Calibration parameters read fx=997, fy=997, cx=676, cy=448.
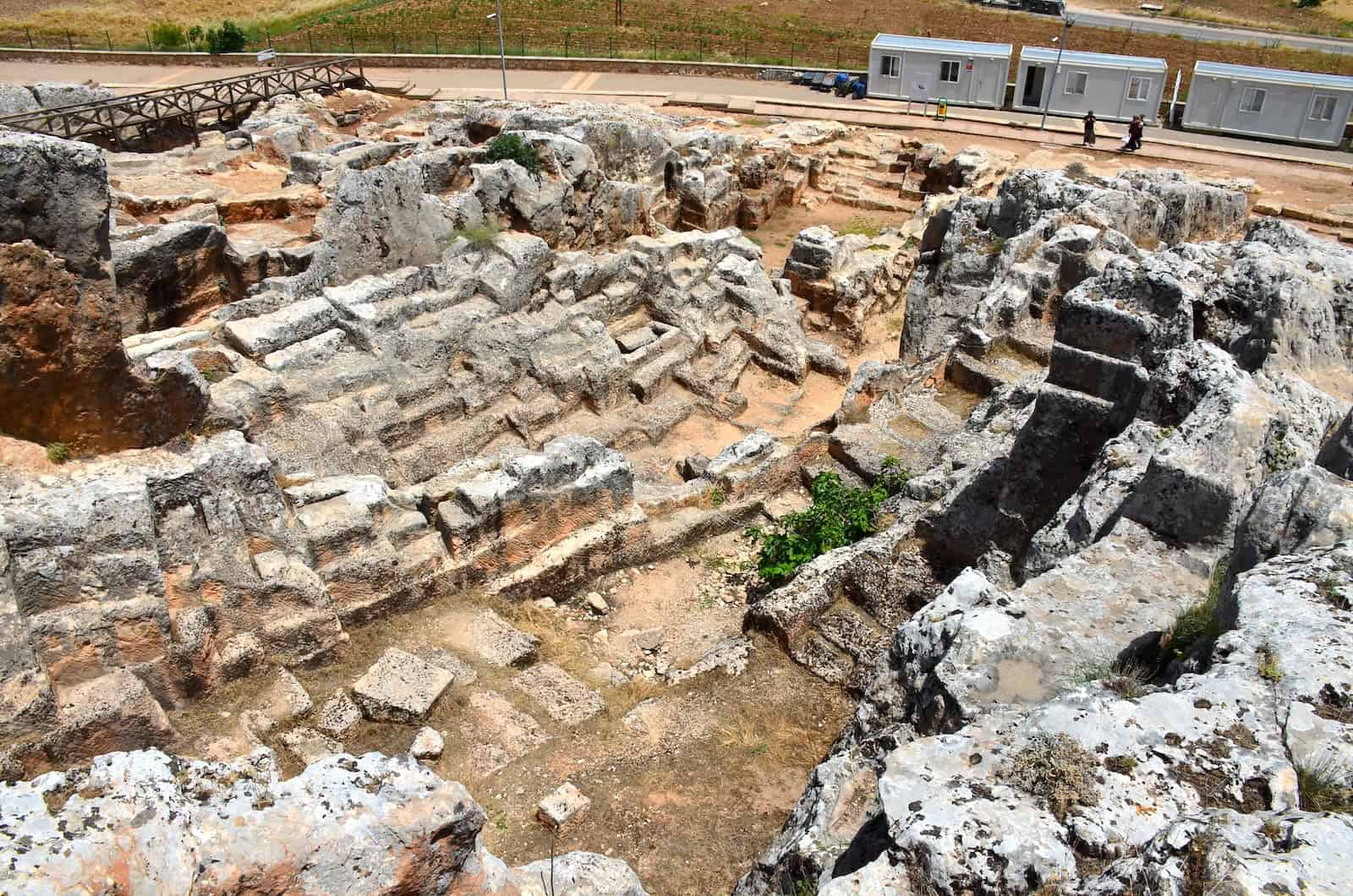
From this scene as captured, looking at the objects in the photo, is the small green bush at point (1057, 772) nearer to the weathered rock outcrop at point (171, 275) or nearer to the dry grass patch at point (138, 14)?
the weathered rock outcrop at point (171, 275)

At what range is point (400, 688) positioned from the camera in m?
7.92

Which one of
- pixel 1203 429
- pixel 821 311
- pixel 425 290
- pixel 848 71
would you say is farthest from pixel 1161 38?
pixel 1203 429

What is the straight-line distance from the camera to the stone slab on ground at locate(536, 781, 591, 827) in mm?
6793

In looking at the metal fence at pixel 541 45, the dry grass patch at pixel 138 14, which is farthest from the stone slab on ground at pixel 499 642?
the dry grass patch at pixel 138 14

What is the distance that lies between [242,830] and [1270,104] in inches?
1320

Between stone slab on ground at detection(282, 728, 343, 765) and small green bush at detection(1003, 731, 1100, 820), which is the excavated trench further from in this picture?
small green bush at detection(1003, 731, 1100, 820)

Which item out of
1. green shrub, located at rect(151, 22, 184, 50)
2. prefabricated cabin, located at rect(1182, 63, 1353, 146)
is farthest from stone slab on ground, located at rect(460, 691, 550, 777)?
green shrub, located at rect(151, 22, 184, 50)

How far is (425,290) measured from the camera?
43.9ft

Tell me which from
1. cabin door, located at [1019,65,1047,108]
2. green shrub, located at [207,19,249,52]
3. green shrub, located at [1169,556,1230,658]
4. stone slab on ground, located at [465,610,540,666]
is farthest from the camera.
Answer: green shrub, located at [207,19,249,52]

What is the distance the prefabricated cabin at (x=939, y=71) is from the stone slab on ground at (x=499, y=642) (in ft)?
95.3

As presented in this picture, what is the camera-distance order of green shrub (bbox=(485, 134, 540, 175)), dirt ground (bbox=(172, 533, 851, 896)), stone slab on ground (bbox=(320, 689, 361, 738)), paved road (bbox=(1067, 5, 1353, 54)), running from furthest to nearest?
paved road (bbox=(1067, 5, 1353, 54)) < green shrub (bbox=(485, 134, 540, 175)) < stone slab on ground (bbox=(320, 689, 361, 738)) < dirt ground (bbox=(172, 533, 851, 896))

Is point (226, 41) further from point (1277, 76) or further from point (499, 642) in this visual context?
point (499, 642)

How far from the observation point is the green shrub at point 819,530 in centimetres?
1002

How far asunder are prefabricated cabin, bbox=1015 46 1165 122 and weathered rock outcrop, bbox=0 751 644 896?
3184cm
